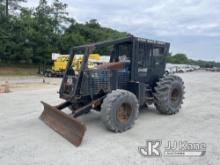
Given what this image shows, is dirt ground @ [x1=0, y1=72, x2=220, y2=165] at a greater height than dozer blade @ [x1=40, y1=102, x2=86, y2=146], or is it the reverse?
dozer blade @ [x1=40, y1=102, x2=86, y2=146]

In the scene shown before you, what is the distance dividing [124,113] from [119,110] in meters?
0.29

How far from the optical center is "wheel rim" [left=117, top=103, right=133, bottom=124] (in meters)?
6.62

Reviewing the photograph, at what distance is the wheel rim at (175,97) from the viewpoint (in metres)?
8.65

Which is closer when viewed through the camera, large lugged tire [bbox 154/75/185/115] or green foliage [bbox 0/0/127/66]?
large lugged tire [bbox 154/75/185/115]

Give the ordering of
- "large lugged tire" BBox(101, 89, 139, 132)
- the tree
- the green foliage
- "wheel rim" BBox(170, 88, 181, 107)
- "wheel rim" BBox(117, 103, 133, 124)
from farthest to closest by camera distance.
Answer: the tree < the green foliage < "wheel rim" BBox(170, 88, 181, 107) < "wheel rim" BBox(117, 103, 133, 124) < "large lugged tire" BBox(101, 89, 139, 132)

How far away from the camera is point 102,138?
20.0 feet

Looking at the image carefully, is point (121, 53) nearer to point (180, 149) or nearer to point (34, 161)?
point (180, 149)

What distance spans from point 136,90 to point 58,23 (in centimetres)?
4187

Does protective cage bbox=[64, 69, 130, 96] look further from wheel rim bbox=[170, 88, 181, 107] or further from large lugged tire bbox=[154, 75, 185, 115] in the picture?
wheel rim bbox=[170, 88, 181, 107]

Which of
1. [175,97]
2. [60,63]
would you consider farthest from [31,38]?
[175,97]

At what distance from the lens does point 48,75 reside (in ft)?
102

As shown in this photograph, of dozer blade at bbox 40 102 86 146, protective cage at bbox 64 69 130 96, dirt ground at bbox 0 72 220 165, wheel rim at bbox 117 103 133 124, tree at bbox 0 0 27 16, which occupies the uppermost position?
tree at bbox 0 0 27 16

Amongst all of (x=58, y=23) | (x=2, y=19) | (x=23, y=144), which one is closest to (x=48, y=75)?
(x=2, y=19)

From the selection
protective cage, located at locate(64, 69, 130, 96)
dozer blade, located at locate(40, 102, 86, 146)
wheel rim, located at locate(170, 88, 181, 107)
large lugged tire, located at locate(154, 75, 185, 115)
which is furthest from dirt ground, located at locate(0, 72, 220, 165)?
protective cage, located at locate(64, 69, 130, 96)
